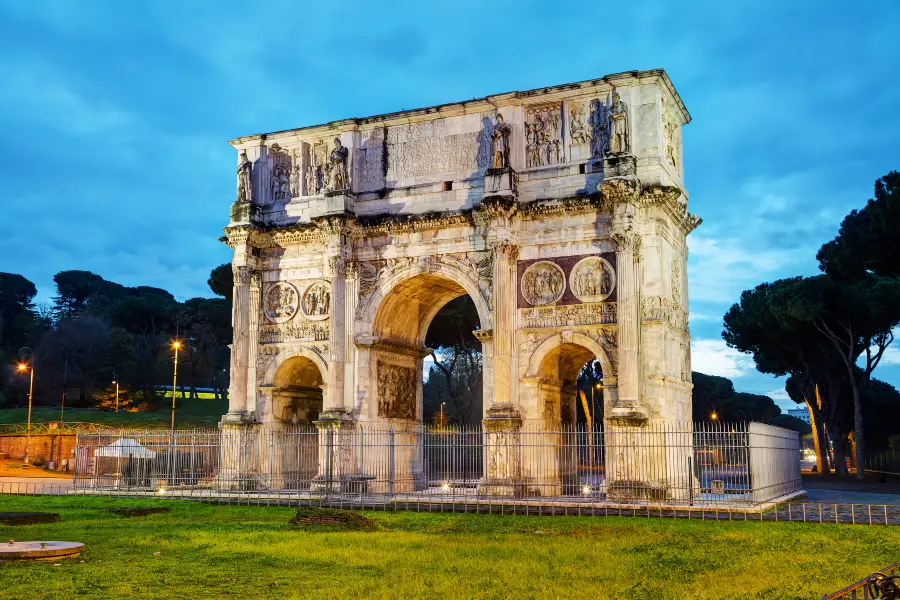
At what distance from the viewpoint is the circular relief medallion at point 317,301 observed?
1014 inches

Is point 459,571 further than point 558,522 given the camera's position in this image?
No

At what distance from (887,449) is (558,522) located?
106ft

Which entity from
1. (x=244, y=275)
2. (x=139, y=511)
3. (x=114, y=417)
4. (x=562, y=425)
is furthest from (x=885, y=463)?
(x=114, y=417)

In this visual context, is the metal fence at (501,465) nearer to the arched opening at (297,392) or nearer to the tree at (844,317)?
the arched opening at (297,392)

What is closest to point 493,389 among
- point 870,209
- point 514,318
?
point 514,318

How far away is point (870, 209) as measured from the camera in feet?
100

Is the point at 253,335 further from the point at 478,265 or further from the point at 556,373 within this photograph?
the point at 556,373

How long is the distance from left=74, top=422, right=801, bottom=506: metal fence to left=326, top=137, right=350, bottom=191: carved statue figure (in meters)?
6.73

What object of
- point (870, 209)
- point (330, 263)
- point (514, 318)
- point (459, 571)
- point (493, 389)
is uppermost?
point (870, 209)

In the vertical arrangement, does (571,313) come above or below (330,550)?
above

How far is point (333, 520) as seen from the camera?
15.8 metres

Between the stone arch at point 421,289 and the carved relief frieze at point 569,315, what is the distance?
39.6 inches

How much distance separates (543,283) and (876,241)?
42.3ft

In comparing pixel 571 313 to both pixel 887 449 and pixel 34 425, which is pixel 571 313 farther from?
pixel 34 425
